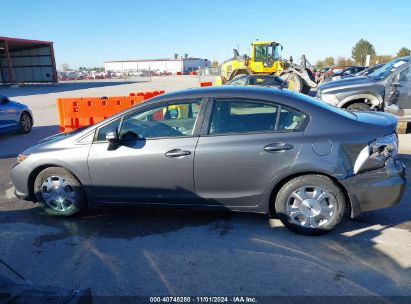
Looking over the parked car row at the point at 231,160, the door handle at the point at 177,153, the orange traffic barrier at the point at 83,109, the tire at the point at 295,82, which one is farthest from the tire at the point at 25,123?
the tire at the point at 295,82

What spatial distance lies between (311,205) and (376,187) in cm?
65

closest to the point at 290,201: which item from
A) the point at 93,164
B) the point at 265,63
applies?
the point at 93,164

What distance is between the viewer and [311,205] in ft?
11.7

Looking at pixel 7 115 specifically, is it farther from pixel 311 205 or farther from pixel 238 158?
pixel 311 205

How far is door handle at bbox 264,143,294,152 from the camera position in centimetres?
348

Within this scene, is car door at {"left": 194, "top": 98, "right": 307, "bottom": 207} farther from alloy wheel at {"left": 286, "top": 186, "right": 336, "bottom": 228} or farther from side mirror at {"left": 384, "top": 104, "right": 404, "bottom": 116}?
side mirror at {"left": 384, "top": 104, "right": 404, "bottom": 116}

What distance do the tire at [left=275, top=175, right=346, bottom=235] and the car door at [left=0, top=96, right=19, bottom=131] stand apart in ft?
28.7

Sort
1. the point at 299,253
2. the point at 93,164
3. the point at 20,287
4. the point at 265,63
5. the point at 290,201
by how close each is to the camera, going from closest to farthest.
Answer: the point at 20,287 < the point at 299,253 < the point at 290,201 < the point at 93,164 < the point at 265,63

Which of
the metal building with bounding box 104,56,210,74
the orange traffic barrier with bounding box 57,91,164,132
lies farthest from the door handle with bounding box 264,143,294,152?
the metal building with bounding box 104,56,210,74

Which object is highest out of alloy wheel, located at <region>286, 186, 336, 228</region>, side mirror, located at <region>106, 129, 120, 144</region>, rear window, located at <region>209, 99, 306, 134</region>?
rear window, located at <region>209, 99, 306, 134</region>

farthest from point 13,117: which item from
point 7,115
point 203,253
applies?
point 203,253

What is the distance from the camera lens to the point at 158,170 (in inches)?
147

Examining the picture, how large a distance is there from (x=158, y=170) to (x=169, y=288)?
4.22 ft

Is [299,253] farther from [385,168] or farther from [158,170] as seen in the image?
[158,170]
